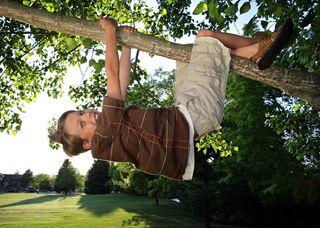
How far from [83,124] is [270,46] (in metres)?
2.13

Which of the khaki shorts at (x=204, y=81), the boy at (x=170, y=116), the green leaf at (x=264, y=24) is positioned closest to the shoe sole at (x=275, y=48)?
the boy at (x=170, y=116)

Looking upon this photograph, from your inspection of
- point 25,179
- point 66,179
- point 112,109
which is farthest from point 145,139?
point 25,179

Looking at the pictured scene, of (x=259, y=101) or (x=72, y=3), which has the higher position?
(x=259, y=101)

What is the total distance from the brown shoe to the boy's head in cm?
178

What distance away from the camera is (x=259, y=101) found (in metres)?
23.0

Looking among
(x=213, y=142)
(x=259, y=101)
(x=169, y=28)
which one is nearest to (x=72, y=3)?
(x=169, y=28)

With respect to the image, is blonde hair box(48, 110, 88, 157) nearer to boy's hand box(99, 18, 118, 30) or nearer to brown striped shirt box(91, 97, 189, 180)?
brown striped shirt box(91, 97, 189, 180)

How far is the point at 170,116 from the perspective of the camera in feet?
11.1

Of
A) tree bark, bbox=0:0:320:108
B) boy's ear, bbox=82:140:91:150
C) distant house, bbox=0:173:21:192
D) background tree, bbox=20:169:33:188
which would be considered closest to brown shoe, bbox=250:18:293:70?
tree bark, bbox=0:0:320:108

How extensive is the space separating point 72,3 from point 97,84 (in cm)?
251

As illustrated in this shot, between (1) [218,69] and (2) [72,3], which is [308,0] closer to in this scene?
(1) [218,69]

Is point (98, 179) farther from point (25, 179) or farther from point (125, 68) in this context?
point (125, 68)

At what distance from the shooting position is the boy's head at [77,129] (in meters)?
3.50

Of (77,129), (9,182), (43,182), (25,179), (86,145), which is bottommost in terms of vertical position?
(9,182)
